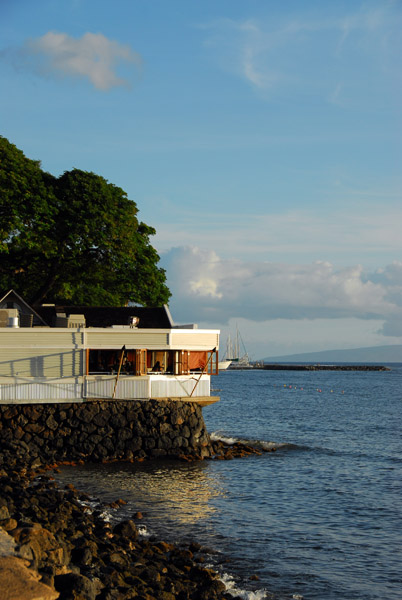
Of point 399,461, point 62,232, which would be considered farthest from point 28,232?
point 399,461

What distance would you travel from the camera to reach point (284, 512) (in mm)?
29094

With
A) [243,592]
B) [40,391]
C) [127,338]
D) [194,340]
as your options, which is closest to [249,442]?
[194,340]

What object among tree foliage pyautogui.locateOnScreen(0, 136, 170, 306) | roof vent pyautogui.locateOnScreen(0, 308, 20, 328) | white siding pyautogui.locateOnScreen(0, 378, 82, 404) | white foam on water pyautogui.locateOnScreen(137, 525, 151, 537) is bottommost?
white foam on water pyautogui.locateOnScreen(137, 525, 151, 537)

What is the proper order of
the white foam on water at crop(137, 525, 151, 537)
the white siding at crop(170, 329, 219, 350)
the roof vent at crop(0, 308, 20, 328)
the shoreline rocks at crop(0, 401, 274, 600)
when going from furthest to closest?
the white siding at crop(170, 329, 219, 350)
the roof vent at crop(0, 308, 20, 328)
the white foam on water at crop(137, 525, 151, 537)
the shoreline rocks at crop(0, 401, 274, 600)

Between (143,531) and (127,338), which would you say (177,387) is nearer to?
(127,338)

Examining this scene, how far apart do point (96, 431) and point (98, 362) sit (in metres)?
5.33

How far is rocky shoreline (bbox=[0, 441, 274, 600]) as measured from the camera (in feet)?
47.7

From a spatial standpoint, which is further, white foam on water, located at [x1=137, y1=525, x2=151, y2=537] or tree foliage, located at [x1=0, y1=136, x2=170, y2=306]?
tree foliage, located at [x1=0, y1=136, x2=170, y2=306]

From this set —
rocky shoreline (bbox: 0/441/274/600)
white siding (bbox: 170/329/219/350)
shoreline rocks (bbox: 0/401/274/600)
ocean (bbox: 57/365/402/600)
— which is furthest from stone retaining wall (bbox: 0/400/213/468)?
rocky shoreline (bbox: 0/441/274/600)

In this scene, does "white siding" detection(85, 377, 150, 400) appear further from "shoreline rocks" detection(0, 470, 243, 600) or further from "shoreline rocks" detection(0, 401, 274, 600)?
"shoreline rocks" detection(0, 470, 243, 600)

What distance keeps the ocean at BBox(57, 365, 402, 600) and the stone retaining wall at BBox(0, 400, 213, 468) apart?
122 cm

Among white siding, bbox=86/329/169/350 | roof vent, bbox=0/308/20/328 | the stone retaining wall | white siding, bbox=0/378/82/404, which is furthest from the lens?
roof vent, bbox=0/308/20/328

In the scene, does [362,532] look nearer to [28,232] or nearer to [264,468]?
[264,468]

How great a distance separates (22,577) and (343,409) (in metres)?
78.9
